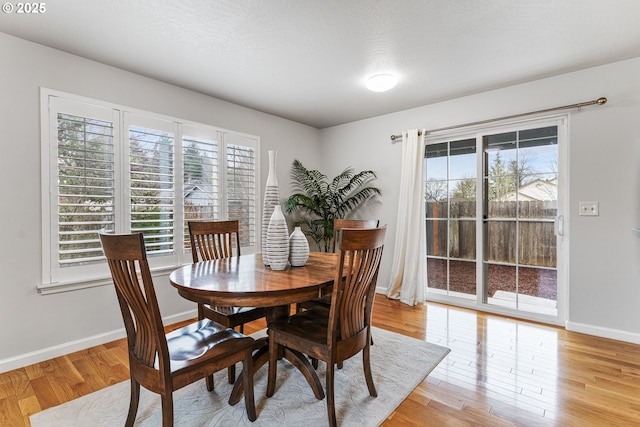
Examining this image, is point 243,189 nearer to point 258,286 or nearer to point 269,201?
point 269,201

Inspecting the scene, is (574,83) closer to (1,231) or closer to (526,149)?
(526,149)

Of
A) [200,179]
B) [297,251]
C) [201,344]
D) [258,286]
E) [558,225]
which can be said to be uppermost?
[200,179]

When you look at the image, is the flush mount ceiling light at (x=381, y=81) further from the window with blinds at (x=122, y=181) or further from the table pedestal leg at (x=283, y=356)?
the table pedestal leg at (x=283, y=356)

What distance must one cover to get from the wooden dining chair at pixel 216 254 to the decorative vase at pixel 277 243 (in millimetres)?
400

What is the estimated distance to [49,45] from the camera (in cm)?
231

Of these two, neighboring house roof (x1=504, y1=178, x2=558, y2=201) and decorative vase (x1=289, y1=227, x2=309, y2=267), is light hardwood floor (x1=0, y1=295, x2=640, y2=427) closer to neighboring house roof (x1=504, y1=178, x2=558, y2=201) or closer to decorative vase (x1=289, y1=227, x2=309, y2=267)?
decorative vase (x1=289, y1=227, x2=309, y2=267)

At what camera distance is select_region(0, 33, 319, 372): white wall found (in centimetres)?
218

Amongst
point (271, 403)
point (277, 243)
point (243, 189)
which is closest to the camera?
point (271, 403)

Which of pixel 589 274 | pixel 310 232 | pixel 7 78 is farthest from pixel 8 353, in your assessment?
pixel 589 274

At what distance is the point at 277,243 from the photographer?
1.95m

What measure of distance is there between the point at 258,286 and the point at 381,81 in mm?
2227

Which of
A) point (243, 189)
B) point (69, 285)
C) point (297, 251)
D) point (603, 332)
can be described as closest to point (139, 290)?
point (297, 251)

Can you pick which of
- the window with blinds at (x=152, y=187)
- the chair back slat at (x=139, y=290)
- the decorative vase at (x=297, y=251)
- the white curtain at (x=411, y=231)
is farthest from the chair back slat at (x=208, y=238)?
the white curtain at (x=411, y=231)

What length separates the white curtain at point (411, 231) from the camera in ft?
12.0
